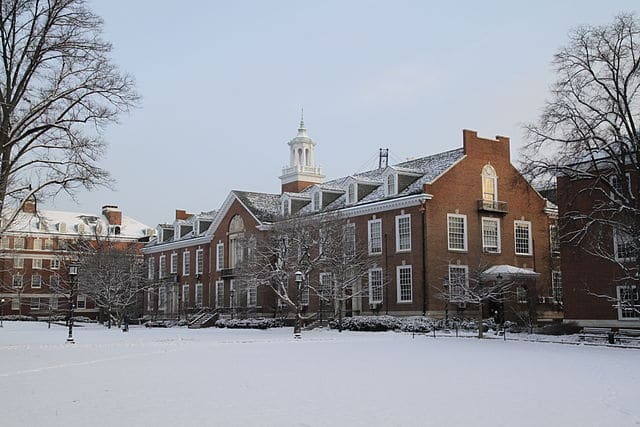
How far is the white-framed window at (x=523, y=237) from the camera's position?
47531mm

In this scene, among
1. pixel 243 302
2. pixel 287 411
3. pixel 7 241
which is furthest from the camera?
pixel 7 241

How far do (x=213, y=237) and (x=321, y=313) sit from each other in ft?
66.3

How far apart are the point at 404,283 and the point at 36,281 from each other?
5999cm

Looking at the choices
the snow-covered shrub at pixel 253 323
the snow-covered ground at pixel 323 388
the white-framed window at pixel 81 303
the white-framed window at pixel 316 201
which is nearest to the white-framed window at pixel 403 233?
the white-framed window at pixel 316 201

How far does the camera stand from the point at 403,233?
146ft

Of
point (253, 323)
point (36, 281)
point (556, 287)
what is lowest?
point (253, 323)

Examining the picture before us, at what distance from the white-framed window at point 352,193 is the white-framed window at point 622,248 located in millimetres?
18888

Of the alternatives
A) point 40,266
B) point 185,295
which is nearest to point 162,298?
point 185,295

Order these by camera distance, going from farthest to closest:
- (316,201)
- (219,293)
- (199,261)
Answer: (199,261)
(219,293)
(316,201)

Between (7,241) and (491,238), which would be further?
(7,241)

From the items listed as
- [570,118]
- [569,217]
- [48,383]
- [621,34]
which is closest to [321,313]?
[569,217]

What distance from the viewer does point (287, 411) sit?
→ 37.2ft

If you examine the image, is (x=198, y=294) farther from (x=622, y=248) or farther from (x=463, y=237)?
(x=622, y=248)

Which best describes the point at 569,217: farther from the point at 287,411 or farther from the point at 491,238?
the point at 287,411
